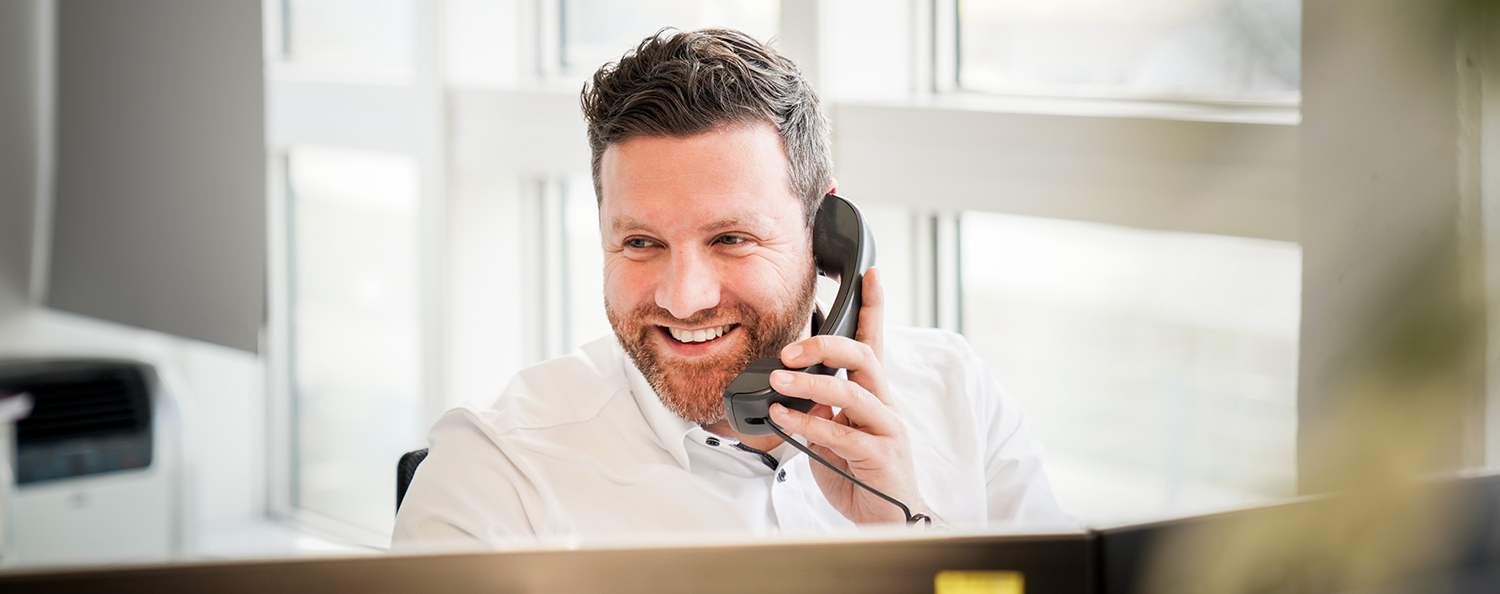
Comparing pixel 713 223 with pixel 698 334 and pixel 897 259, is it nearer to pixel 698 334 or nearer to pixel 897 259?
pixel 698 334

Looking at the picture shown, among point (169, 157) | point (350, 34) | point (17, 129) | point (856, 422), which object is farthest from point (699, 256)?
point (350, 34)

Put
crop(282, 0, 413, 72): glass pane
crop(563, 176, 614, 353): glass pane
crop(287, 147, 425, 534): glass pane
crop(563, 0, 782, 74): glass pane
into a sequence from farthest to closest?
crop(287, 147, 425, 534): glass pane < crop(282, 0, 413, 72): glass pane < crop(563, 176, 614, 353): glass pane < crop(563, 0, 782, 74): glass pane

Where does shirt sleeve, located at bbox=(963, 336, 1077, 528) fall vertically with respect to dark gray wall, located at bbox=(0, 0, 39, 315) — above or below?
below

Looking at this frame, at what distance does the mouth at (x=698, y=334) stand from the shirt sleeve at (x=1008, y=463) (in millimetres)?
392

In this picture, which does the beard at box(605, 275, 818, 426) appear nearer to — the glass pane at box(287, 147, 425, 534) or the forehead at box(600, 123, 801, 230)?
the forehead at box(600, 123, 801, 230)

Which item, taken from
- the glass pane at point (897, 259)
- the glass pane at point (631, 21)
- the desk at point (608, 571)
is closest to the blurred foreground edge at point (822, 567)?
the desk at point (608, 571)

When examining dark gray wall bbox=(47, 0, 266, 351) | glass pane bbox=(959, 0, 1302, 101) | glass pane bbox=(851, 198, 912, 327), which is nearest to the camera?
glass pane bbox=(959, 0, 1302, 101)

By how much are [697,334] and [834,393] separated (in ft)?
0.77

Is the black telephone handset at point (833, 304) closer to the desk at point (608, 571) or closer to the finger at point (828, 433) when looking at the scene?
the finger at point (828, 433)

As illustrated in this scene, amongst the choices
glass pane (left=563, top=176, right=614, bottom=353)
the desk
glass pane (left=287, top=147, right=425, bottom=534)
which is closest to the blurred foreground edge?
the desk

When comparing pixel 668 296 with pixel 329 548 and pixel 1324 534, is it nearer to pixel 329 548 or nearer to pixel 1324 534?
pixel 329 548

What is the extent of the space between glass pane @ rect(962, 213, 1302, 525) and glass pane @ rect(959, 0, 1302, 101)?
9.0 inches

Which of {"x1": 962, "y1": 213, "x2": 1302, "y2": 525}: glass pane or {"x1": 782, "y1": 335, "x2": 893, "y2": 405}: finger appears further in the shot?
{"x1": 962, "y1": 213, "x2": 1302, "y2": 525}: glass pane

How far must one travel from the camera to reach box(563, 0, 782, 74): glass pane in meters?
2.29
